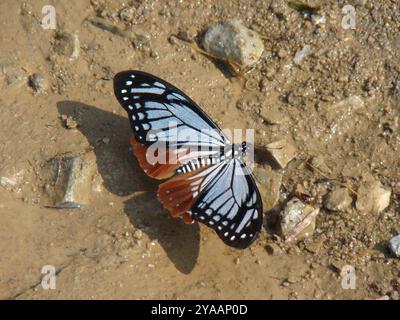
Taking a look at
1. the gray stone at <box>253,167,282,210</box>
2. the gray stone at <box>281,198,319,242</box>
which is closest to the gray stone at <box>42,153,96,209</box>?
the gray stone at <box>253,167,282,210</box>

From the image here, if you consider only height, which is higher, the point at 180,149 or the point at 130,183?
the point at 180,149

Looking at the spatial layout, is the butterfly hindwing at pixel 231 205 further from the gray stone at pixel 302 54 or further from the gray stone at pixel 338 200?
the gray stone at pixel 302 54

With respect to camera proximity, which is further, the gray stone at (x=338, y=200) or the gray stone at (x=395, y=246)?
the gray stone at (x=338, y=200)

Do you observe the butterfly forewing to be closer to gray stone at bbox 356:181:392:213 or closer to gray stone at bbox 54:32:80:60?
gray stone at bbox 54:32:80:60

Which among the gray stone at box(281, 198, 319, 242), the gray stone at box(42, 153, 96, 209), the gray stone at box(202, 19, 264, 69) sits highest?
the gray stone at box(202, 19, 264, 69)

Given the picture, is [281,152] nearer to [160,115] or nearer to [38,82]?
[160,115]

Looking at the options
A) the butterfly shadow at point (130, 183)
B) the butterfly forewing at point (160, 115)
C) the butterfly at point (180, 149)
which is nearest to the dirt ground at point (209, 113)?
the butterfly shadow at point (130, 183)

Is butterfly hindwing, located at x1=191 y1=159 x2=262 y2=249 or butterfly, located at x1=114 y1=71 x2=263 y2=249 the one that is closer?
butterfly hindwing, located at x1=191 y1=159 x2=262 y2=249

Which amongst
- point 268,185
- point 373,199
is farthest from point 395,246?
point 268,185
